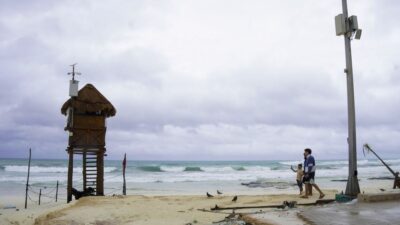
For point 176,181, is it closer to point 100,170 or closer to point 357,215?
point 100,170

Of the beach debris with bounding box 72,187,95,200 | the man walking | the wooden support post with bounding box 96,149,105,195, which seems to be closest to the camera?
the man walking

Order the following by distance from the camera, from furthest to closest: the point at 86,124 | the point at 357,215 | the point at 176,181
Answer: the point at 176,181
the point at 86,124
the point at 357,215

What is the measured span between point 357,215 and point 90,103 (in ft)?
51.6

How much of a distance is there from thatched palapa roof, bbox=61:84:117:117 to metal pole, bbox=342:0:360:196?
12673 millimetres

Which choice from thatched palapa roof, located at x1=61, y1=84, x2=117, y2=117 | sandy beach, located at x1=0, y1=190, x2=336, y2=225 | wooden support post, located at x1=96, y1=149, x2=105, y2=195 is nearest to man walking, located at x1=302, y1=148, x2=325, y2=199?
sandy beach, located at x1=0, y1=190, x2=336, y2=225

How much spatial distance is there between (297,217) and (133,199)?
1073 cm

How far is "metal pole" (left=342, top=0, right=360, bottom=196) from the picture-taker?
40.5ft

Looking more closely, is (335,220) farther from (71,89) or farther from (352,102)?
(71,89)

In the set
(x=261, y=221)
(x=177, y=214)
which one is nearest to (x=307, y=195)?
(x=177, y=214)

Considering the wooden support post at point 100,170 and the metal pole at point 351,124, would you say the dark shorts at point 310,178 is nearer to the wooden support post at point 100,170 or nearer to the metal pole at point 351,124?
the metal pole at point 351,124

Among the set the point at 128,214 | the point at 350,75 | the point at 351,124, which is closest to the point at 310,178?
the point at 351,124

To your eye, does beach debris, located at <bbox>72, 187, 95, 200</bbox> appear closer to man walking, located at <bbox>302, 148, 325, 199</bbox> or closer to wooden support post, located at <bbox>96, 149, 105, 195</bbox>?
wooden support post, located at <bbox>96, 149, 105, 195</bbox>

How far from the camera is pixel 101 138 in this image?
21.5m

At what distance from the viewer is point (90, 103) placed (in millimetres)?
21250
